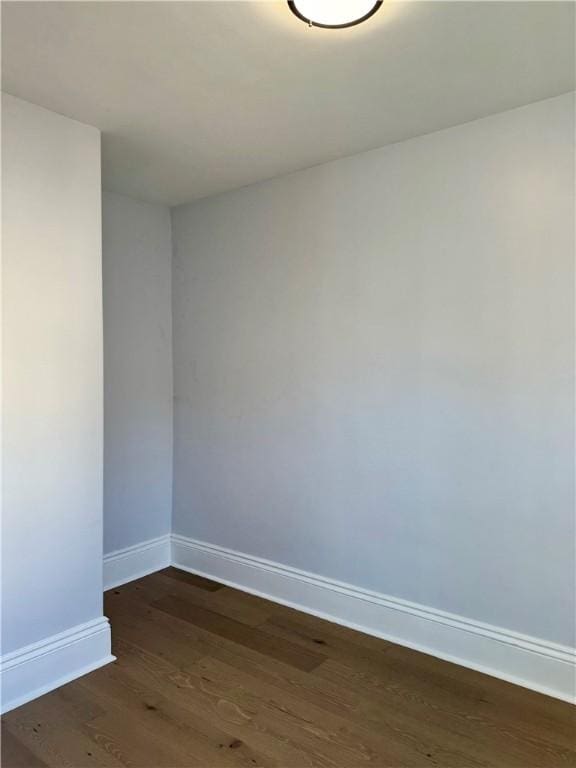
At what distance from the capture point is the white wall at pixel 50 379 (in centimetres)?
215

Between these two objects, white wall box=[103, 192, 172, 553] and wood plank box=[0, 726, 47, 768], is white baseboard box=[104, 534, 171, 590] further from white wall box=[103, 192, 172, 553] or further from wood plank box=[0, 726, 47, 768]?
wood plank box=[0, 726, 47, 768]

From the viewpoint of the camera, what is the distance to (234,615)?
2918mm

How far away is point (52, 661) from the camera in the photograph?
226cm

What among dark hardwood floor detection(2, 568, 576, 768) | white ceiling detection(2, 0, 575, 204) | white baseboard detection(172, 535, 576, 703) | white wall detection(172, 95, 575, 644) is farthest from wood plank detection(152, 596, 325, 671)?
white ceiling detection(2, 0, 575, 204)

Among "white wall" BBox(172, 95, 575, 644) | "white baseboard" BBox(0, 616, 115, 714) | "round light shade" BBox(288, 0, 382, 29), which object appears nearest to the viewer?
"round light shade" BBox(288, 0, 382, 29)

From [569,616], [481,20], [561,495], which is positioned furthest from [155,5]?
[569,616]

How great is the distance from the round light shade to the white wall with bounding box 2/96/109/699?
1223 millimetres

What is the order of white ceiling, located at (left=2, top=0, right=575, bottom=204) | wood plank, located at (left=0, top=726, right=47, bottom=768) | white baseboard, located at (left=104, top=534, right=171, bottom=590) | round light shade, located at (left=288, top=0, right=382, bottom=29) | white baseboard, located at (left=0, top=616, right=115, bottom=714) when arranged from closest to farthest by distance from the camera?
round light shade, located at (left=288, top=0, right=382, bottom=29) < white ceiling, located at (left=2, top=0, right=575, bottom=204) < wood plank, located at (left=0, top=726, right=47, bottom=768) < white baseboard, located at (left=0, top=616, right=115, bottom=714) < white baseboard, located at (left=104, top=534, right=171, bottom=590)

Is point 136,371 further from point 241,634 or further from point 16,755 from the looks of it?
point 16,755

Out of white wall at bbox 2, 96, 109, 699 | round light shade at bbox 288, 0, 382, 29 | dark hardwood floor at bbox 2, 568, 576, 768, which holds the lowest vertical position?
dark hardwood floor at bbox 2, 568, 576, 768

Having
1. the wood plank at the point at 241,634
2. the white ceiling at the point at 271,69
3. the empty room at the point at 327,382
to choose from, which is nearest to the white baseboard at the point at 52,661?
the empty room at the point at 327,382

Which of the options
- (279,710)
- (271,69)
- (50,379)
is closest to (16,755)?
(279,710)

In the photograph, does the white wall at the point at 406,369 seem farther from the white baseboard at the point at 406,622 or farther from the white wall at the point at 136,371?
the white wall at the point at 136,371

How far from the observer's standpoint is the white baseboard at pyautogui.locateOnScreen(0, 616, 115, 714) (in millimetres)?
2125
